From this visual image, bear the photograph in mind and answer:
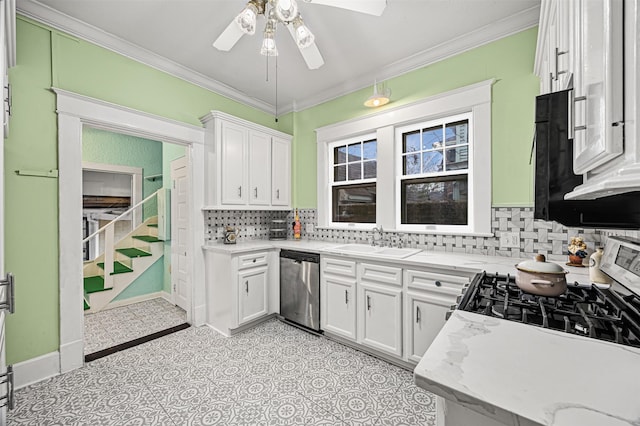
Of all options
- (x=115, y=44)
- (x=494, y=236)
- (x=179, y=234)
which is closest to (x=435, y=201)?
(x=494, y=236)

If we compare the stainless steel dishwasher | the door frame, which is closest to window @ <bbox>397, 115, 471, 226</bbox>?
the stainless steel dishwasher

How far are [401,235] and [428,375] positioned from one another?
7.53 feet

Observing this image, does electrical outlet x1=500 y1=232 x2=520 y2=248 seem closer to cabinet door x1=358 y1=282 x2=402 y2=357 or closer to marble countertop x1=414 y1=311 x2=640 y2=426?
cabinet door x1=358 y1=282 x2=402 y2=357

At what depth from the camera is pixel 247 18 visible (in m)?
1.58

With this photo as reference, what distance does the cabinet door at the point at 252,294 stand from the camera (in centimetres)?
284

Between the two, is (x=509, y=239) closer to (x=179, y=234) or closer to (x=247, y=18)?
(x=247, y=18)

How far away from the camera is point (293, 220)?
154 inches

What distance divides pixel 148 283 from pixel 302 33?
4.07 m

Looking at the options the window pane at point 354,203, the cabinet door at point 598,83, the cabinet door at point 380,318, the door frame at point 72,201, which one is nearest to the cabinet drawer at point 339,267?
the cabinet door at point 380,318

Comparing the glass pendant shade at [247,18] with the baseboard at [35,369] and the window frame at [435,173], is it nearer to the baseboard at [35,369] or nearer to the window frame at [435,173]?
the window frame at [435,173]

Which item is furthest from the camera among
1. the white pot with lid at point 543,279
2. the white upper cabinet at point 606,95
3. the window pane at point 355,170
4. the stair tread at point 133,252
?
the stair tread at point 133,252

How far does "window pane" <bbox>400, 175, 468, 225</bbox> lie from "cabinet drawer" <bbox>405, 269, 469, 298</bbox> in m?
0.86

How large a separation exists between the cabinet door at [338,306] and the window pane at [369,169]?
1.34m

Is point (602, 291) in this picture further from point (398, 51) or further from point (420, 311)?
point (398, 51)
